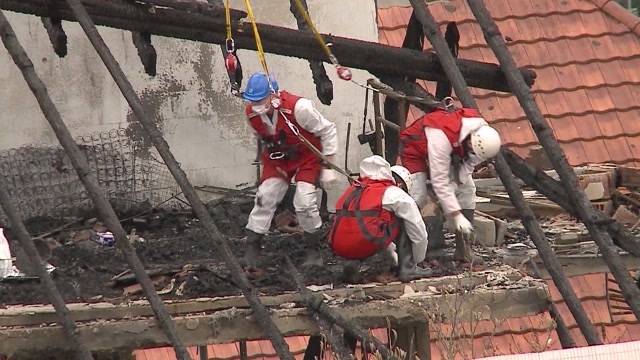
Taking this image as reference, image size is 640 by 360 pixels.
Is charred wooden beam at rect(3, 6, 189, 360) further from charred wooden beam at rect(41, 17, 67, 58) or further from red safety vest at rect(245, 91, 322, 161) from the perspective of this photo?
red safety vest at rect(245, 91, 322, 161)

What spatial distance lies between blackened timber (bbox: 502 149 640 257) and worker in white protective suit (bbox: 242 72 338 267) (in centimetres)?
116

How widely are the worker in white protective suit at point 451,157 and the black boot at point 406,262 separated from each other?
312mm

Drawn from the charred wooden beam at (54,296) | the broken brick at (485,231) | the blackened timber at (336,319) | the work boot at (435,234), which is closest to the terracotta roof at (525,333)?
the broken brick at (485,231)

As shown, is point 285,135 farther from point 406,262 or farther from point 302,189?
point 406,262

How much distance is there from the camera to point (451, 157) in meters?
8.38

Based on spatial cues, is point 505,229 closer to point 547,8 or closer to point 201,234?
point 201,234

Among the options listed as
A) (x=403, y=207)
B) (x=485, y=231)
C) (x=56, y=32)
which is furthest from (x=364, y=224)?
(x=56, y=32)

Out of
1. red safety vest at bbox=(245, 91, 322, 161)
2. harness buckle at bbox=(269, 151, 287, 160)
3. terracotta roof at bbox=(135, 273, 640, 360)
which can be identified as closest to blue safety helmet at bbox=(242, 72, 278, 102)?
red safety vest at bbox=(245, 91, 322, 161)

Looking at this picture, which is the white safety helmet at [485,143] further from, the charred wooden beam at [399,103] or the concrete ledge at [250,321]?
the charred wooden beam at [399,103]

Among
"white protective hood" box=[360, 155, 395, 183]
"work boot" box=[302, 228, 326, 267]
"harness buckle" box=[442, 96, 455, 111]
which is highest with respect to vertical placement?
"harness buckle" box=[442, 96, 455, 111]

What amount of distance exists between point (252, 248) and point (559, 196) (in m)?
1.92

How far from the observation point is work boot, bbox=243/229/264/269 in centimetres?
873

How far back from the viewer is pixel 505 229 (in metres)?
9.52

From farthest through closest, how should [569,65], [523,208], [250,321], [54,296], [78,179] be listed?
[569,65] → [78,179] → [523,208] → [250,321] → [54,296]
